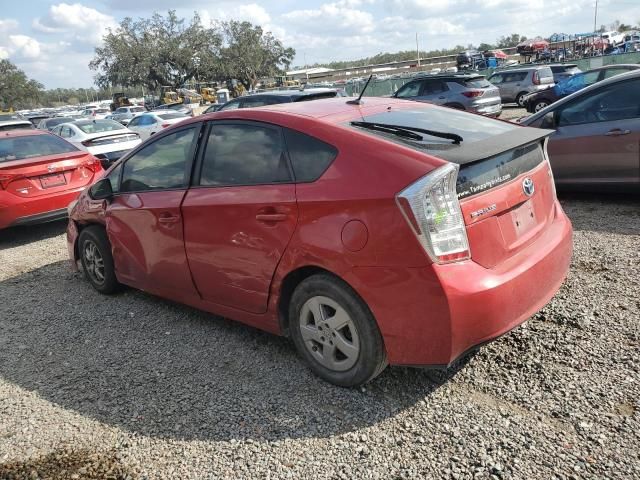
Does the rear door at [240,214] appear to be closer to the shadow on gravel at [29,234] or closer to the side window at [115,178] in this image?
the side window at [115,178]

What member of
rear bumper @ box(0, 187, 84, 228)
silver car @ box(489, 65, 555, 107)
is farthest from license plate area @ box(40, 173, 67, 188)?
silver car @ box(489, 65, 555, 107)

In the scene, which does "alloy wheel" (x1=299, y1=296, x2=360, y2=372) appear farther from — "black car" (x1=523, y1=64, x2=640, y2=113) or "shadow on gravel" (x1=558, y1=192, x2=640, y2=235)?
"black car" (x1=523, y1=64, x2=640, y2=113)

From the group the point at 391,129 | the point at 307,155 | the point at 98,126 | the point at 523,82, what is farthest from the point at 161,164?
the point at 523,82

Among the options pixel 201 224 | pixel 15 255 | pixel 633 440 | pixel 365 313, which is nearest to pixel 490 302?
pixel 365 313

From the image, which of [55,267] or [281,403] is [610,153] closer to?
[281,403]

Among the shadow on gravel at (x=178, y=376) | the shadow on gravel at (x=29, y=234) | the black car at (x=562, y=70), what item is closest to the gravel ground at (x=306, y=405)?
the shadow on gravel at (x=178, y=376)

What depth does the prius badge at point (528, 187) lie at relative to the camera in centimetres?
305

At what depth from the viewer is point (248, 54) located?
6631cm

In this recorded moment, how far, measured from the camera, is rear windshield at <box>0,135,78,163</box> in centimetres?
747

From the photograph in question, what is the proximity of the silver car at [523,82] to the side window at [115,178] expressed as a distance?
1911 centimetres

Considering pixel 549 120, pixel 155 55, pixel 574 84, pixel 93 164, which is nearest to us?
pixel 549 120

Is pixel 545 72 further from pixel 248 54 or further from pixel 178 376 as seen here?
pixel 248 54

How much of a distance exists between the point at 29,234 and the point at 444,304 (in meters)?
7.49

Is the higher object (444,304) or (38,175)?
(38,175)
